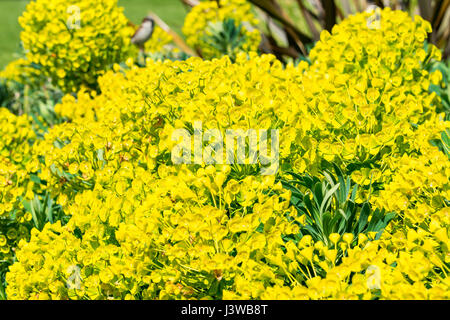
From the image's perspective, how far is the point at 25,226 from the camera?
96.3 inches

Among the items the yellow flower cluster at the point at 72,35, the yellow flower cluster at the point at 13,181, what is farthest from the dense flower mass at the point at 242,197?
the yellow flower cluster at the point at 72,35

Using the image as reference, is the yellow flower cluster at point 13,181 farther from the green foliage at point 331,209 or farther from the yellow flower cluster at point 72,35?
the green foliage at point 331,209

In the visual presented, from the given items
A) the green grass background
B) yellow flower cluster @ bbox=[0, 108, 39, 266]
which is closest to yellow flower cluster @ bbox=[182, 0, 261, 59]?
yellow flower cluster @ bbox=[0, 108, 39, 266]

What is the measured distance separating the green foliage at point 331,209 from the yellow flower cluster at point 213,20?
92.9 inches

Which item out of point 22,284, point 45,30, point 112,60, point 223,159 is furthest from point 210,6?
point 22,284

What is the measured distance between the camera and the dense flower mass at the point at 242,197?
1476mm

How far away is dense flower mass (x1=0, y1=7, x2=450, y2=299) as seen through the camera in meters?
1.48

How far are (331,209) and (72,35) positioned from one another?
2549 mm

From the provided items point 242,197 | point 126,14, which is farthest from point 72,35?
point 126,14

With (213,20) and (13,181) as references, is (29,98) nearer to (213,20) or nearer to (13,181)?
(213,20)

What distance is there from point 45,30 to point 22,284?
91.5 inches

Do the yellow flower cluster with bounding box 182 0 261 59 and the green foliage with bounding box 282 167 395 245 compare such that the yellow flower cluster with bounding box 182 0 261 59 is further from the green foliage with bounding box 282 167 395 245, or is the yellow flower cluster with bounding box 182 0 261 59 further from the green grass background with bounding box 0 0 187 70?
→ the green grass background with bounding box 0 0 187 70
